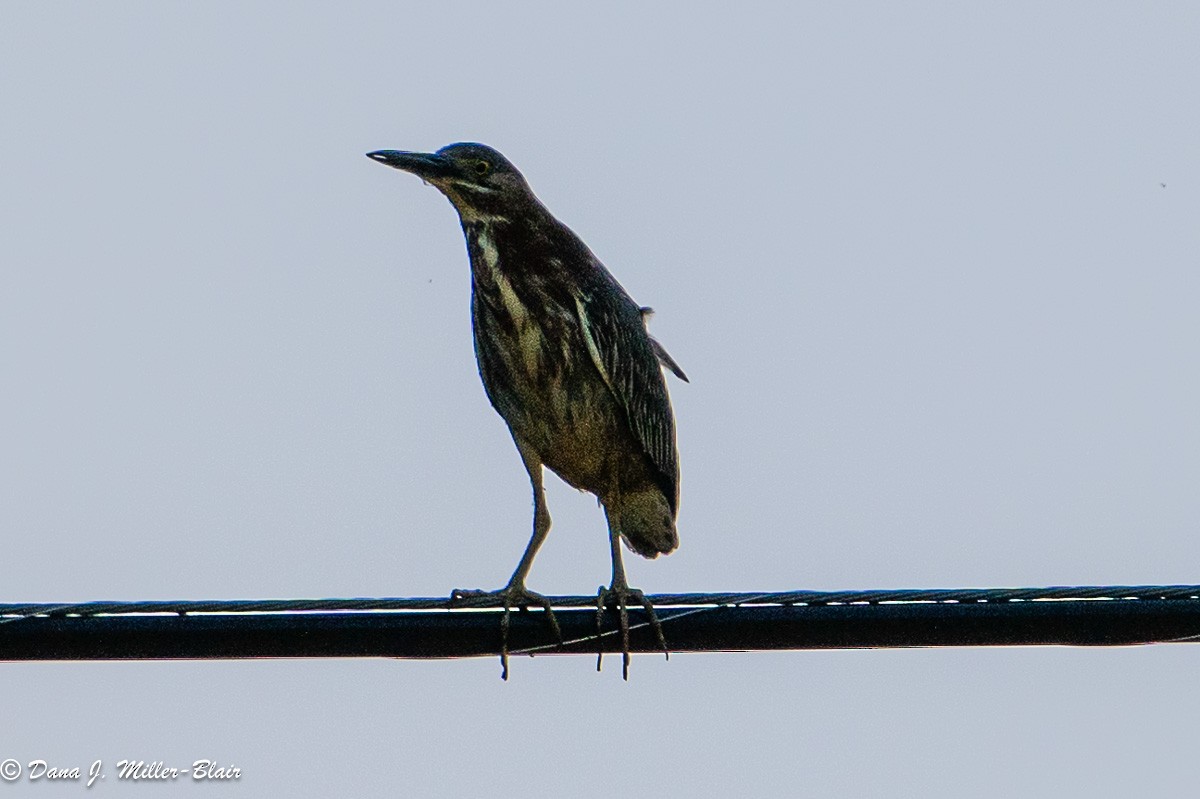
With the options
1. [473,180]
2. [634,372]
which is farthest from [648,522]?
[473,180]

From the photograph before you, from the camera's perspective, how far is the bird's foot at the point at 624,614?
21.1 ft

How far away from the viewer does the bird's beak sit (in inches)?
343

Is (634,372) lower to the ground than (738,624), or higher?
higher

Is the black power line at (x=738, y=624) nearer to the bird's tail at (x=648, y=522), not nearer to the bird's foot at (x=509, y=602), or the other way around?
the bird's foot at (x=509, y=602)

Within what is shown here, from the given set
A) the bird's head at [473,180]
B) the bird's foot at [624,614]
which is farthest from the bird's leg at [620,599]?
the bird's head at [473,180]

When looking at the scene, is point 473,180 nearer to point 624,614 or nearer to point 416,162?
point 416,162

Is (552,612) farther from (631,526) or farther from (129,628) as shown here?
(631,526)

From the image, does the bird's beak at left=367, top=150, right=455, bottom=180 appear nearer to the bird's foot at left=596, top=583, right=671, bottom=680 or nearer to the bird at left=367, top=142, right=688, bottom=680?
the bird at left=367, top=142, right=688, bottom=680

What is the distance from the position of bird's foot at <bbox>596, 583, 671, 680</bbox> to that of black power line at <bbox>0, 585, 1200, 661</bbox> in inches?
9.8

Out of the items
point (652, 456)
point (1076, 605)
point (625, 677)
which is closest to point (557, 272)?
point (652, 456)

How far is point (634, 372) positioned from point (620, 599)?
1863mm

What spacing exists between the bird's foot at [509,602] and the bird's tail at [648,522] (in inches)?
54.1

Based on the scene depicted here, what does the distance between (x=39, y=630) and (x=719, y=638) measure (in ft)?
6.98

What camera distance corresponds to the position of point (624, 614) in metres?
7.03
